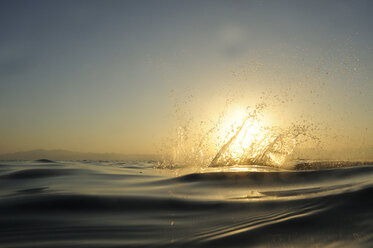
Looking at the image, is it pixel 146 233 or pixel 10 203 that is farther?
pixel 10 203

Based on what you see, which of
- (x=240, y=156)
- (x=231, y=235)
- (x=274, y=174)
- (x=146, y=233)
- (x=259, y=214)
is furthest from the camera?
(x=240, y=156)

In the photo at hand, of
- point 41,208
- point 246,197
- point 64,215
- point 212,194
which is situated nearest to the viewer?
point 64,215

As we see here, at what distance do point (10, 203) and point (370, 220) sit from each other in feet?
13.4

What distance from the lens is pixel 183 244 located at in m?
2.15

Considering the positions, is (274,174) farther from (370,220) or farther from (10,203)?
(10,203)

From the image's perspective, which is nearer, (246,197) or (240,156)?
(246,197)

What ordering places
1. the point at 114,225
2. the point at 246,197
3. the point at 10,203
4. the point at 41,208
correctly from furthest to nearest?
the point at 246,197, the point at 10,203, the point at 41,208, the point at 114,225

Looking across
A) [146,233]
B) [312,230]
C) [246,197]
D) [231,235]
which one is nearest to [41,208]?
[146,233]

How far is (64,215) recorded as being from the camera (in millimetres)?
3213

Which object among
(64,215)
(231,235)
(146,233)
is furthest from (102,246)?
(64,215)

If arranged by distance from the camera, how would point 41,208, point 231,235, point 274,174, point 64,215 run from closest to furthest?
point 231,235 → point 64,215 → point 41,208 → point 274,174

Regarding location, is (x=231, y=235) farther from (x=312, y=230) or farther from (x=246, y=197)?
(x=246, y=197)

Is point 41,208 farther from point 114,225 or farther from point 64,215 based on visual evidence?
point 114,225

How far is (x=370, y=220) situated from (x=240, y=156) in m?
9.28
